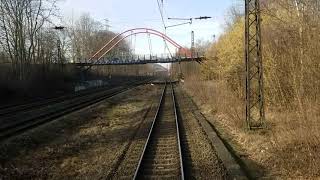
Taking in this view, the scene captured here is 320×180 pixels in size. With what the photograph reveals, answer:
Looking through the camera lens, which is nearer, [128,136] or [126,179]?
[126,179]

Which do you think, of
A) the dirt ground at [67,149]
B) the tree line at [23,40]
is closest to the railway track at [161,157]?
the dirt ground at [67,149]

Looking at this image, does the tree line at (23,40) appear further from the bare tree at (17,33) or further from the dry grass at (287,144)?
the dry grass at (287,144)

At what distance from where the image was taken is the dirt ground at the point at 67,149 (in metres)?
13.0

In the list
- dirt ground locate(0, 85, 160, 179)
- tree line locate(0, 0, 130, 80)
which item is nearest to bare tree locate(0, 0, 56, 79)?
tree line locate(0, 0, 130, 80)

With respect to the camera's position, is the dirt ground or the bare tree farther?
the bare tree

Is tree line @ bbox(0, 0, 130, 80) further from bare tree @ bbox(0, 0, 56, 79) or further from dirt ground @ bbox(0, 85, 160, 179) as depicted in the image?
dirt ground @ bbox(0, 85, 160, 179)

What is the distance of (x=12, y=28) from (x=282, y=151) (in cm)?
4862

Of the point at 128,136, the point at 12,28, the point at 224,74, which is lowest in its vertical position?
the point at 128,136

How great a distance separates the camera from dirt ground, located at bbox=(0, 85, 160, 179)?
13008 millimetres

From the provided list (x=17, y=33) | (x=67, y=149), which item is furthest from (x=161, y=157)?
(x=17, y=33)

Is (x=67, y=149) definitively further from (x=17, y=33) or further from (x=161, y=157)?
(x=17, y=33)

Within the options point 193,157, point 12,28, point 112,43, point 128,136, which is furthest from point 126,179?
point 112,43

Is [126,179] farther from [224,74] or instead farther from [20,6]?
[20,6]

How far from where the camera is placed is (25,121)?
23.9 meters
